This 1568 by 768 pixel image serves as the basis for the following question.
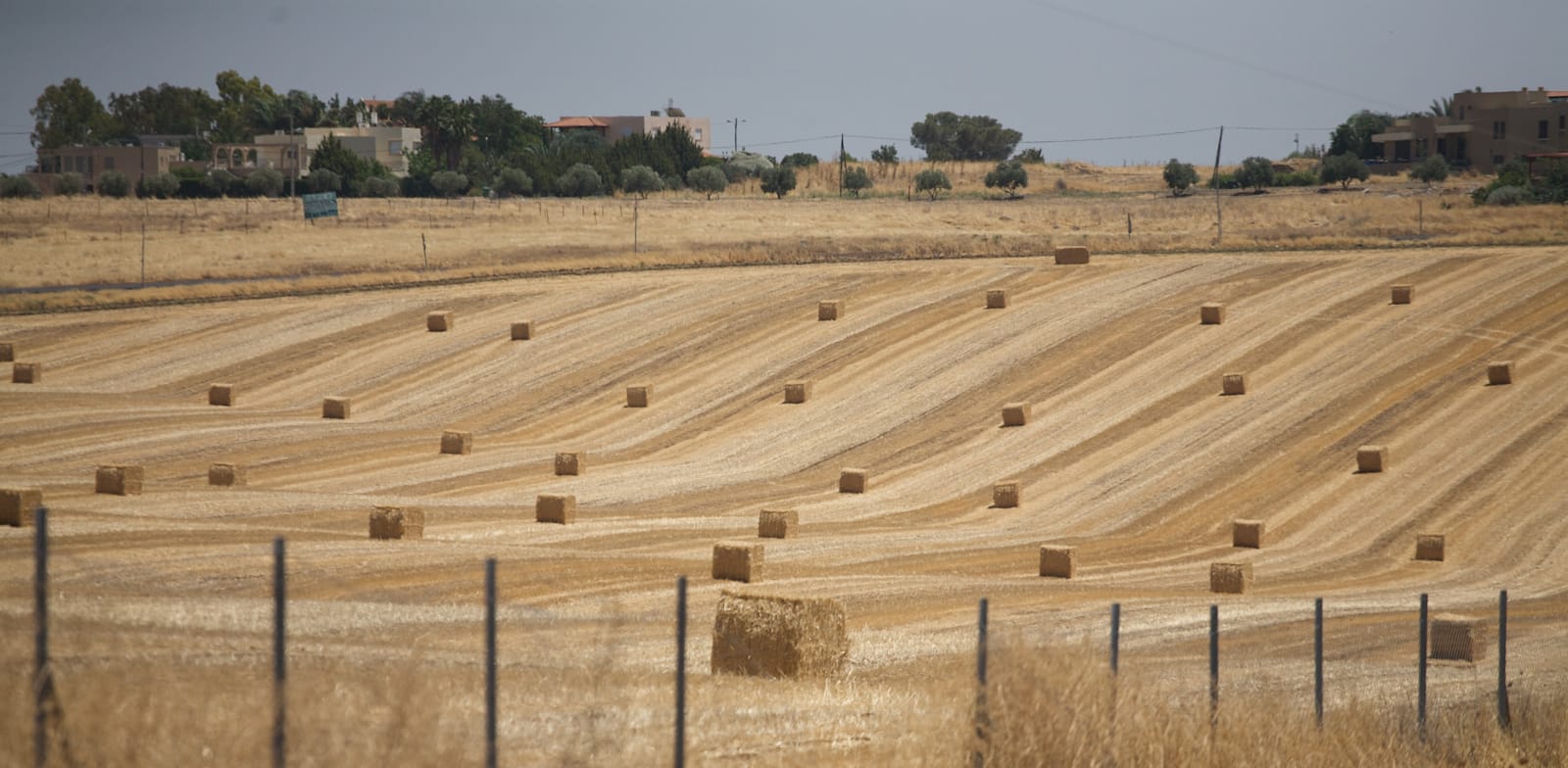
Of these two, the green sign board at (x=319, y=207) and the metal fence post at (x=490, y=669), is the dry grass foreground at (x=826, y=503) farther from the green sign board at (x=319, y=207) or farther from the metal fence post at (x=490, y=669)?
the green sign board at (x=319, y=207)

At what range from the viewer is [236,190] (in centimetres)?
12406

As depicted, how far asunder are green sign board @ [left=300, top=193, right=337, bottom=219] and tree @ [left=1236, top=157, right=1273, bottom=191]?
215 ft

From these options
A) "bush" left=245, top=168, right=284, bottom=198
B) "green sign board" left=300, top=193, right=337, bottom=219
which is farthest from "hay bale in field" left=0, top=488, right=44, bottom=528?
"bush" left=245, top=168, right=284, bottom=198

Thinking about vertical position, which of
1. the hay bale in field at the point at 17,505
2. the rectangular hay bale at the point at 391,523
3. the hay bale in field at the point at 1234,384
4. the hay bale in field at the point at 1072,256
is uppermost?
the hay bale in field at the point at 1072,256

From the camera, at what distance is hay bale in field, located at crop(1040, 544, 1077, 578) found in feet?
90.5

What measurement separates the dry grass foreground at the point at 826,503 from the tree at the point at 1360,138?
106 m

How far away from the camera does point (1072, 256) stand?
5366cm

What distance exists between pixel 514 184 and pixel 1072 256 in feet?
262

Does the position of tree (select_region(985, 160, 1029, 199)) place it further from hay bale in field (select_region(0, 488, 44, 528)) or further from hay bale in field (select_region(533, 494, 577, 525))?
hay bale in field (select_region(0, 488, 44, 528))

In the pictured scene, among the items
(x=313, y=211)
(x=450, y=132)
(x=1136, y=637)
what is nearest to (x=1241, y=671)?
(x=1136, y=637)

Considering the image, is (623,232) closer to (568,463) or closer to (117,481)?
(568,463)

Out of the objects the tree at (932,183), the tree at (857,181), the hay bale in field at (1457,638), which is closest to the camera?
the hay bale in field at (1457,638)

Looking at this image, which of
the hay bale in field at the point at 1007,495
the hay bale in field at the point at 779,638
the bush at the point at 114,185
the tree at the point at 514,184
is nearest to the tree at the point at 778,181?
the tree at the point at 514,184

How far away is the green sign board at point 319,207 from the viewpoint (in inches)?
3676
